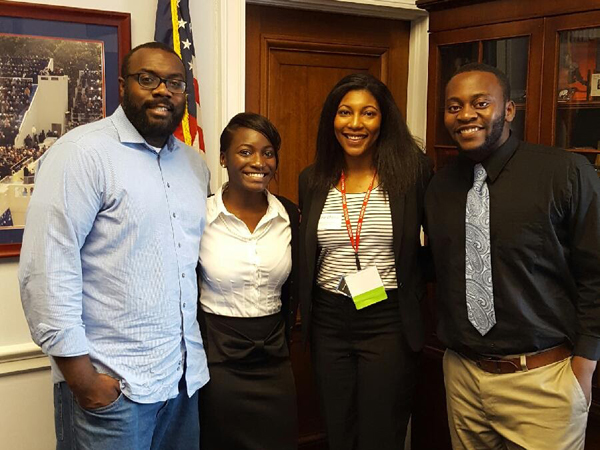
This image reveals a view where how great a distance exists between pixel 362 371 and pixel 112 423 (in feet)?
2.67

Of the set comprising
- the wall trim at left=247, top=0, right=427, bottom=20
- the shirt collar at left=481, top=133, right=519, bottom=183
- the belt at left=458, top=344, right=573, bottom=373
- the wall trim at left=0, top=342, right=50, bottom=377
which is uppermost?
the wall trim at left=247, top=0, right=427, bottom=20

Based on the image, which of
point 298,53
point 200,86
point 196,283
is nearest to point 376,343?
point 196,283

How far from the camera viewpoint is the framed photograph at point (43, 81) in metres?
2.25

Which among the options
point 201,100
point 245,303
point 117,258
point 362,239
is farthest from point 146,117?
point 201,100

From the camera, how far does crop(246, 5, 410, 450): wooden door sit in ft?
9.70

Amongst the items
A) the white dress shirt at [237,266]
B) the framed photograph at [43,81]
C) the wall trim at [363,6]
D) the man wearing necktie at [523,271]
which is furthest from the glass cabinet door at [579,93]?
the framed photograph at [43,81]

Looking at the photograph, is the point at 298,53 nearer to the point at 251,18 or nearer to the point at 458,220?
the point at 251,18

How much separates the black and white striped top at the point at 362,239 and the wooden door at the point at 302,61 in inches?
35.8

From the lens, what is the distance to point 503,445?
2037mm

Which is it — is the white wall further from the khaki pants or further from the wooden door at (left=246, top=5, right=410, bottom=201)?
the khaki pants

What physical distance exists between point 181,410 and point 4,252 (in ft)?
2.95

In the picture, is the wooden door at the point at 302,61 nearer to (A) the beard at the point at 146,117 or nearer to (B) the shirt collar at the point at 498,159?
(A) the beard at the point at 146,117

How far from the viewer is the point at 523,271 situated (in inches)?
73.3


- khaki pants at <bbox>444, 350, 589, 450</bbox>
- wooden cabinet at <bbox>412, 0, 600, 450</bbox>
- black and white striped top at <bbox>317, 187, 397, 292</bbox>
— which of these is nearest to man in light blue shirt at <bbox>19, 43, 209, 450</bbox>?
black and white striped top at <bbox>317, 187, 397, 292</bbox>
